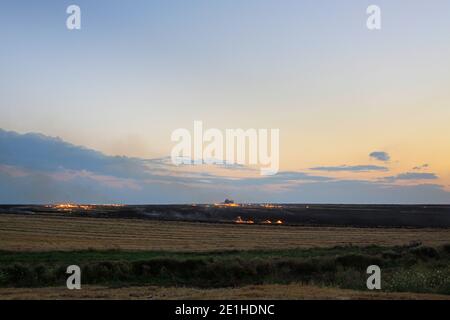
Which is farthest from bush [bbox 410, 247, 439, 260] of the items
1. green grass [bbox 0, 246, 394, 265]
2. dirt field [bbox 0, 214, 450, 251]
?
dirt field [bbox 0, 214, 450, 251]

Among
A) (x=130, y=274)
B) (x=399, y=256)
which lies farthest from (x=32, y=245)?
(x=399, y=256)

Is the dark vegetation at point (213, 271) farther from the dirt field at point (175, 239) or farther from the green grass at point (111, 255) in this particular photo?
the dirt field at point (175, 239)

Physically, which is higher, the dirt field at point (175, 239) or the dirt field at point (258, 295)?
the dirt field at point (258, 295)

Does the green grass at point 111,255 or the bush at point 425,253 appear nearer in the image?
the green grass at point 111,255

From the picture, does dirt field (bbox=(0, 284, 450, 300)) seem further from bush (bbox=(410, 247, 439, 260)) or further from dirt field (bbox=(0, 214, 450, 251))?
dirt field (bbox=(0, 214, 450, 251))

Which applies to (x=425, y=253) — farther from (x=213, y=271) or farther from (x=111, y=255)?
(x=111, y=255)

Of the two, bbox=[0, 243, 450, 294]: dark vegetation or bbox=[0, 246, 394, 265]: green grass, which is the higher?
bbox=[0, 243, 450, 294]: dark vegetation

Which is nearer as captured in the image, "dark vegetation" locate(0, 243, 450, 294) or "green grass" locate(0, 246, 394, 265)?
"dark vegetation" locate(0, 243, 450, 294)

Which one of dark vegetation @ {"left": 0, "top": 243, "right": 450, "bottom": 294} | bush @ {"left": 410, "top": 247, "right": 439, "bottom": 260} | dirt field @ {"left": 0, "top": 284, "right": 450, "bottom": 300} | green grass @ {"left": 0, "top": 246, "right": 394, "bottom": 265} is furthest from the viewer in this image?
bush @ {"left": 410, "top": 247, "right": 439, "bottom": 260}

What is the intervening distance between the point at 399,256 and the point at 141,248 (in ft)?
73.9

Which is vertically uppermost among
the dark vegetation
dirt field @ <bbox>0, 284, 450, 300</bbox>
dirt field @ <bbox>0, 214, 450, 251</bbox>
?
dirt field @ <bbox>0, 284, 450, 300</bbox>

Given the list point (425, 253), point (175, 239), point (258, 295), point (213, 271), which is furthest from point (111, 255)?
point (258, 295)

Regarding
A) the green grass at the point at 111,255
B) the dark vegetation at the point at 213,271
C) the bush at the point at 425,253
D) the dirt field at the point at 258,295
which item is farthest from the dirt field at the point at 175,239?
the dirt field at the point at 258,295
